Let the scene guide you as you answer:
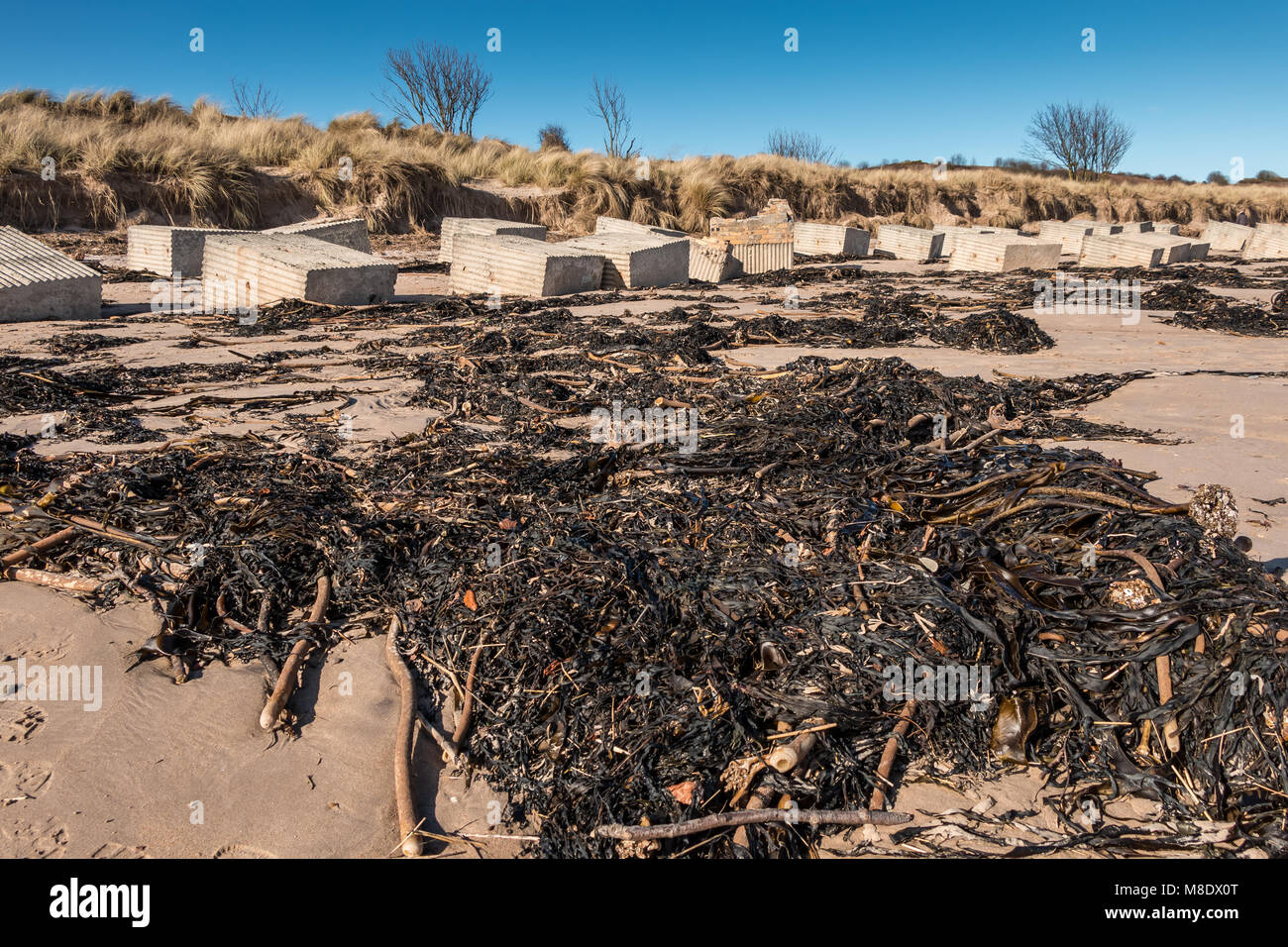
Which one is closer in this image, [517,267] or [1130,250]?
[517,267]

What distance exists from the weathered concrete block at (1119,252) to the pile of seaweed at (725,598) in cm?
1477

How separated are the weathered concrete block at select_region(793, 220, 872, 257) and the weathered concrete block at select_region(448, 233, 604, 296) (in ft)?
26.4

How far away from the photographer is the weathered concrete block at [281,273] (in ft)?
32.7

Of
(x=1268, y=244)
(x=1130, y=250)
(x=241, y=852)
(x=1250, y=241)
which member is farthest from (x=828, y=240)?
(x=241, y=852)

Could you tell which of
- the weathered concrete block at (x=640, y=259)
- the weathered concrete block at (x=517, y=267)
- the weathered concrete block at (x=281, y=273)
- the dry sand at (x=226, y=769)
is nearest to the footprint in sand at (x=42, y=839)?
the dry sand at (x=226, y=769)

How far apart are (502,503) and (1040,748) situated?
2567mm

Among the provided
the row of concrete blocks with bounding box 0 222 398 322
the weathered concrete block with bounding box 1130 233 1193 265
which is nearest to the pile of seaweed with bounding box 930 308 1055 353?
the row of concrete blocks with bounding box 0 222 398 322

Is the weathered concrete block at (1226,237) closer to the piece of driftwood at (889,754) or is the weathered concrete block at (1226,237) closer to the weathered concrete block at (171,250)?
the weathered concrete block at (171,250)

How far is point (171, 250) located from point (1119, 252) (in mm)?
17247

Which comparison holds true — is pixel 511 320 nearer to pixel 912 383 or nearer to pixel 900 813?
pixel 912 383

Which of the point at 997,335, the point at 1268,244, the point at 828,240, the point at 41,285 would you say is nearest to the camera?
the point at 997,335

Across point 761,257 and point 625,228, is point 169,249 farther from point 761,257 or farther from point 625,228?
point 761,257

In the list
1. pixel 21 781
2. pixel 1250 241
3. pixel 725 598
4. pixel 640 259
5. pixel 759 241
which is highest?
pixel 1250 241

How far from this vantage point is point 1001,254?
52.4 ft
